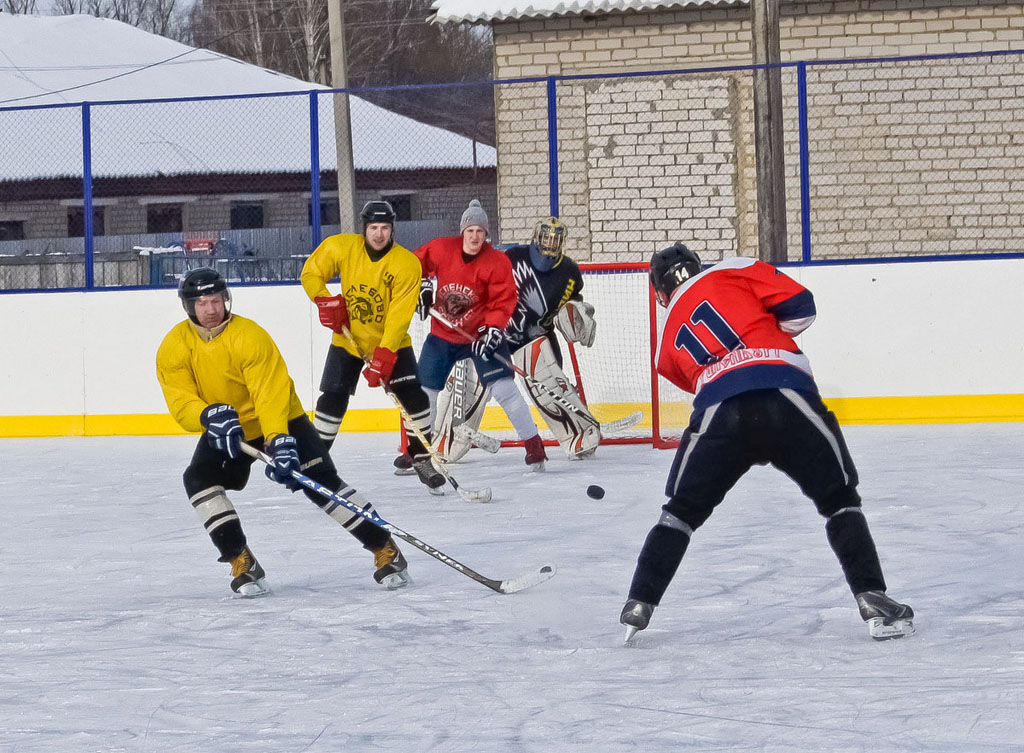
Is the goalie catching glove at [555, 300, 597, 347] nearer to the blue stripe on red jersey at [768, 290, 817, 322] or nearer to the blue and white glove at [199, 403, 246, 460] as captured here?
the blue and white glove at [199, 403, 246, 460]

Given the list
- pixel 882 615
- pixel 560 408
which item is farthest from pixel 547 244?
pixel 882 615

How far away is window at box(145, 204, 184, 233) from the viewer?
19094 millimetres

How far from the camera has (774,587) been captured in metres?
3.85

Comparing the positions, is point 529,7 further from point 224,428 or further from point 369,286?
point 224,428

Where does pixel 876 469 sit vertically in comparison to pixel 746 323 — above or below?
below

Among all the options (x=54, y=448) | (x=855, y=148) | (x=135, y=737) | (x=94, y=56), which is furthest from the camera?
(x=94, y=56)

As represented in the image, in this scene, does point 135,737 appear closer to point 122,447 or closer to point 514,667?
point 514,667

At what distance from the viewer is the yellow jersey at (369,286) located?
5.64m

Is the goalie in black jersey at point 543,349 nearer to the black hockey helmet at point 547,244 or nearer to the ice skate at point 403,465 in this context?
the black hockey helmet at point 547,244

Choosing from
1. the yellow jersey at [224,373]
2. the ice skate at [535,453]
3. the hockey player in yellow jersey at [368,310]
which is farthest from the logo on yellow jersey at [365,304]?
the yellow jersey at [224,373]

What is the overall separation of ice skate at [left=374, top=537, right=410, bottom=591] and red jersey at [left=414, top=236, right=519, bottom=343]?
95.1 inches

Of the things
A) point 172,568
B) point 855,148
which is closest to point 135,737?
point 172,568

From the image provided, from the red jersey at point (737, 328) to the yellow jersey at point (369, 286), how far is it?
8.15 ft

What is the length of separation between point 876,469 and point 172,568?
319 centimetres
